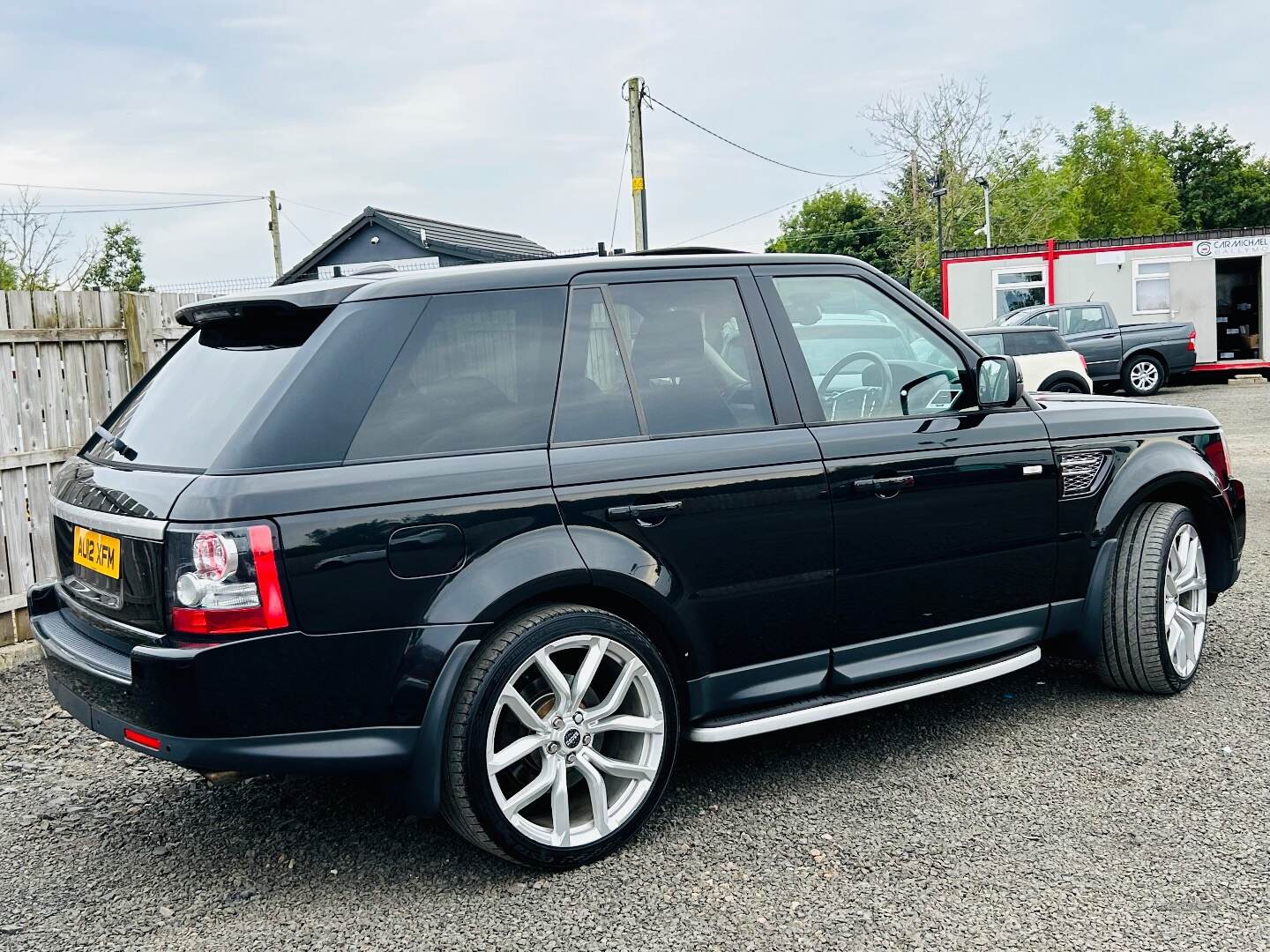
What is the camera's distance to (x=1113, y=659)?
14.8ft

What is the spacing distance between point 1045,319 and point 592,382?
1926cm

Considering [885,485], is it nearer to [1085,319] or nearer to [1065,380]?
[1065,380]

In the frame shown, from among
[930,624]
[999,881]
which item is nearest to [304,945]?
[999,881]

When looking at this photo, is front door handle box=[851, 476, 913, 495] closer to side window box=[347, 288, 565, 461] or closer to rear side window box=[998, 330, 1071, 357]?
side window box=[347, 288, 565, 461]

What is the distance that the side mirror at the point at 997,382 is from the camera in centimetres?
416

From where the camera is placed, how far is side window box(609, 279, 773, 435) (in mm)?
3547

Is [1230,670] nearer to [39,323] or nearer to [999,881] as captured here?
[999,881]

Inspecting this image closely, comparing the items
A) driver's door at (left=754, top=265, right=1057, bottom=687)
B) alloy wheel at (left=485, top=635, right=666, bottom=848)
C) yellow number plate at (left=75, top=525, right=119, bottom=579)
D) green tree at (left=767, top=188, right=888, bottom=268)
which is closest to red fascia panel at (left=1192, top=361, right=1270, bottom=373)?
driver's door at (left=754, top=265, right=1057, bottom=687)

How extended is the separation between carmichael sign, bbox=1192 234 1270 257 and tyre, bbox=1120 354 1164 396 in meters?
4.62

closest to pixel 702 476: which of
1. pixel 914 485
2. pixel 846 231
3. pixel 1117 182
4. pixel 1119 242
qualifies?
pixel 914 485

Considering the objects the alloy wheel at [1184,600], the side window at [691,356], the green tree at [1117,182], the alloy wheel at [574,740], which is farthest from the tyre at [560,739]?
the green tree at [1117,182]

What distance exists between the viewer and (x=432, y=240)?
31.0 metres

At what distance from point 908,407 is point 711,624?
1.17 m

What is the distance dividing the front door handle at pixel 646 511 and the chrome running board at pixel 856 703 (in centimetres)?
69
